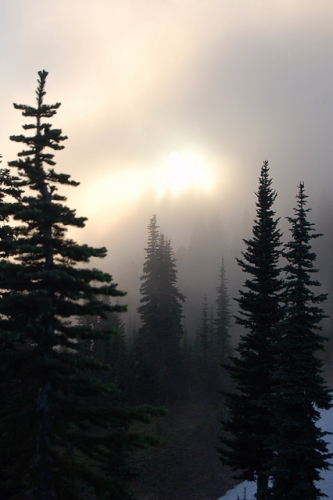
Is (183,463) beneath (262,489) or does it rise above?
beneath

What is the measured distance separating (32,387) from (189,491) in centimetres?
2425

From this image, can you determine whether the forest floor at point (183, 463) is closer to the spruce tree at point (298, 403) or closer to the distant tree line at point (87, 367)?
the distant tree line at point (87, 367)

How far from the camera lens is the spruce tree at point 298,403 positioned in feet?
50.2

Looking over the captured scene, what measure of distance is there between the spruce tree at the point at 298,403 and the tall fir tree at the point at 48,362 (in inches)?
342

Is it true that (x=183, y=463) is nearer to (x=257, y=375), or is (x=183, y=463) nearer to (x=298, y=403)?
(x=257, y=375)

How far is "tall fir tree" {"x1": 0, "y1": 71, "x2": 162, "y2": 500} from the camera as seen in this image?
8.79 m

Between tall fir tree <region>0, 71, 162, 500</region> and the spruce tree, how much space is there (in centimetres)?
868

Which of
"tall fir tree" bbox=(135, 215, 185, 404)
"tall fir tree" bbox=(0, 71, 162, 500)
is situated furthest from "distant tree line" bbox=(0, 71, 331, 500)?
"tall fir tree" bbox=(135, 215, 185, 404)

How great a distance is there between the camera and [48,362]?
29.8ft

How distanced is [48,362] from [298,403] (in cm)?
1099

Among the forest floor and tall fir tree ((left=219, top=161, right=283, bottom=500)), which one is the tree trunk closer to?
tall fir tree ((left=219, top=161, right=283, bottom=500))

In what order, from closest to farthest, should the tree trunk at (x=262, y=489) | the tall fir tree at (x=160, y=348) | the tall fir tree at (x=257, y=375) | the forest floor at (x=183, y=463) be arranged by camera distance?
1. the tree trunk at (x=262, y=489)
2. the tall fir tree at (x=257, y=375)
3. the forest floor at (x=183, y=463)
4. the tall fir tree at (x=160, y=348)

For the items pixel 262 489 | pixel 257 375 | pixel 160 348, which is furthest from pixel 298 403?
pixel 160 348

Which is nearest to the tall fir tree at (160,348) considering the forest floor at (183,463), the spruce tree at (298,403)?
the forest floor at (183,463)
